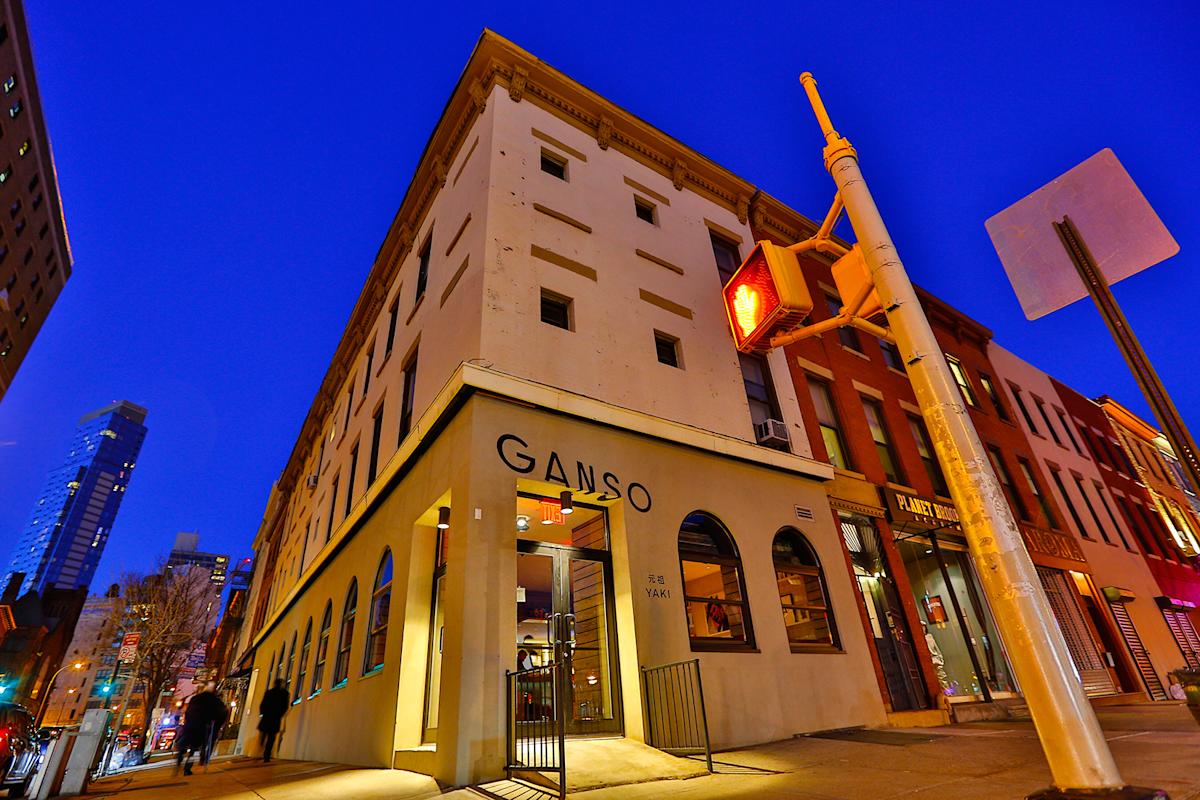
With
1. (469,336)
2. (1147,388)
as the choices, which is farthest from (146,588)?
(1147,388)

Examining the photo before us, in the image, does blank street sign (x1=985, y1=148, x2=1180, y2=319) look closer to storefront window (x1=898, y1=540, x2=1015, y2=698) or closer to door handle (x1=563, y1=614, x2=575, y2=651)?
door handle (x1=563, y1=614, x2=575, y2=651)

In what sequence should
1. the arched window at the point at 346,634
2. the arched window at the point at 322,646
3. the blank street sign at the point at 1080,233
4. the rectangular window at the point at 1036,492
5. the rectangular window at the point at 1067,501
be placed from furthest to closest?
the rectangular window at the point at 1067,501
the rectangular window at the point at 1036,492
the arched window at the point at 322,646
the arched window at the point at 346,634
the blank street sign at the point at 1080,233

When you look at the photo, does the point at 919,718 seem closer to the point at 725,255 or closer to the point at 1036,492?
the point at 725,255

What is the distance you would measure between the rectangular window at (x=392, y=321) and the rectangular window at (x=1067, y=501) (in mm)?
23659

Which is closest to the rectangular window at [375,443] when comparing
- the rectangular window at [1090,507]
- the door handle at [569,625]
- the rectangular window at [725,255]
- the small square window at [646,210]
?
the door handle at [569,625]

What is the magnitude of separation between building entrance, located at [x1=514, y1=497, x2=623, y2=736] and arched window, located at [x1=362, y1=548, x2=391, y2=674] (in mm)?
3219

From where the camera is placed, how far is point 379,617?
36.3 ft

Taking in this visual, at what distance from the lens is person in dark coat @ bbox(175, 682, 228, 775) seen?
12875 millimetres

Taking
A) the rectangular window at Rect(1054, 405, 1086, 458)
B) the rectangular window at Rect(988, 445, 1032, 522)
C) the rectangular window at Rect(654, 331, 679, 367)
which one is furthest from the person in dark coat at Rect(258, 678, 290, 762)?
the rectangular window at Rect(1054, 405, 1086, 458)

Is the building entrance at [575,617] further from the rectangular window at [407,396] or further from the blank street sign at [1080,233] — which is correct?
the blank street sign at [1080,233]

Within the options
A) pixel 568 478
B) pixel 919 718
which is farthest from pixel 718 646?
pixel 919 718

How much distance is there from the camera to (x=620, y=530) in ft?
29.6

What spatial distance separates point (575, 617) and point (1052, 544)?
17.0 m

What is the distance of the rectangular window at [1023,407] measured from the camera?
72.7 feet
